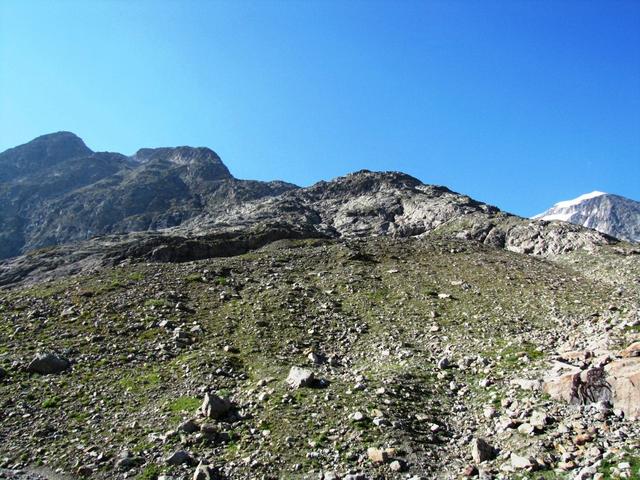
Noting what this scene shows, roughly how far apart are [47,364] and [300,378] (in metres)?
13.2

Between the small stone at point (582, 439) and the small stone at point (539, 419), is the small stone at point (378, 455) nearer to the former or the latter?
the small stone at point (539, 419)

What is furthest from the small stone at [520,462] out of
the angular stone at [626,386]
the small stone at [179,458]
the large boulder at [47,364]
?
the large boulder at [47,364]

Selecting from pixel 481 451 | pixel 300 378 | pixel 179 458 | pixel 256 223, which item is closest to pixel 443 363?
pixel 300 378

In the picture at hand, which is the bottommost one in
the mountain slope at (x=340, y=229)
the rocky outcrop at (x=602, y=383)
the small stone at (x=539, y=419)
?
the small stone at (x=539, y=419)

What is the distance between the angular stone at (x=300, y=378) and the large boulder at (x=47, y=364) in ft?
39.4

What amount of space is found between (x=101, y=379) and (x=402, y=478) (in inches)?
621

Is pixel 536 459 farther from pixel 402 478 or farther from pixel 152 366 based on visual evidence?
pixel 152 366

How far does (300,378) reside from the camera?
19.7 m

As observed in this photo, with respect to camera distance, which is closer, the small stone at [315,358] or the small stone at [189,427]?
the small stone at [189,427]

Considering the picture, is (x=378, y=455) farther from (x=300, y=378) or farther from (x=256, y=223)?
(x=256, y=223)

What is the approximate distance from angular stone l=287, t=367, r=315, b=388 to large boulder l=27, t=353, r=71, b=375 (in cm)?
1200

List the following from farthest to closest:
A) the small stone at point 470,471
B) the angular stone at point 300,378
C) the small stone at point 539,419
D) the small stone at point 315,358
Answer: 1. the small stone at point 315,358
2. the angular stone at point 300,378
3. the small stone at point 539,419
4. the small stone at point 470,471

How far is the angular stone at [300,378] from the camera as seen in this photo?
19484 mm

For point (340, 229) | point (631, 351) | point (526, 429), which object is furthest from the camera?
point (340, 229)
